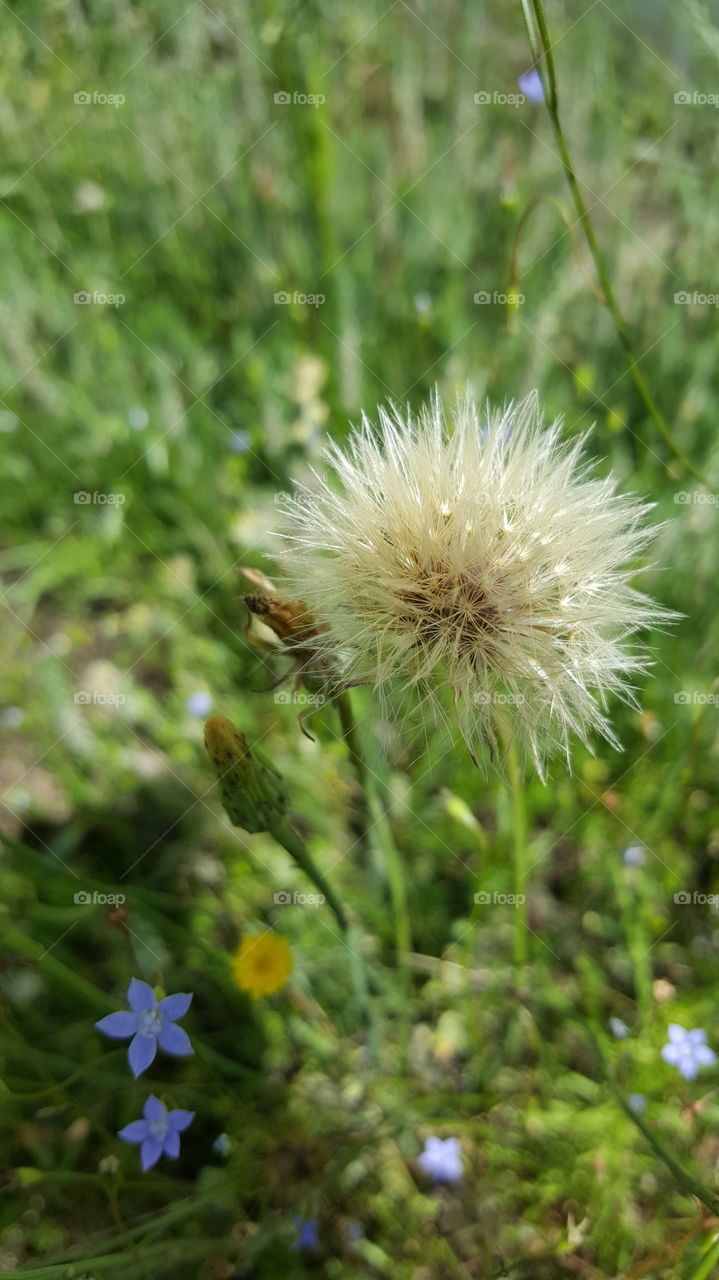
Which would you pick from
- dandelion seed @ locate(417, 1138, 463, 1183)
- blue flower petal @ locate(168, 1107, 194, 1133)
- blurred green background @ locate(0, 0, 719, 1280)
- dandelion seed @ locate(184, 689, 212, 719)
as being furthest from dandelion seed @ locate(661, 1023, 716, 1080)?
dandelion seed @ locate(184, 689, 212, 719)

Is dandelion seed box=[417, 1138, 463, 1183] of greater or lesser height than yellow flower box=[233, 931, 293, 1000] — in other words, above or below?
below

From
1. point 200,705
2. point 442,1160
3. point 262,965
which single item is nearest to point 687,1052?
point 442,1160

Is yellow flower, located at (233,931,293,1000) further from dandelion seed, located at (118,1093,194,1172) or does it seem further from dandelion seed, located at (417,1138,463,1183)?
dandelion seed, located at (417,1138,463,1183)

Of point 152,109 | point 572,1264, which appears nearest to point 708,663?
point 572,1264

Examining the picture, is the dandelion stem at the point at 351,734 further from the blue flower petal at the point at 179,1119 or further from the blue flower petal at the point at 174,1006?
the blue flower petal at the point at 179,1119

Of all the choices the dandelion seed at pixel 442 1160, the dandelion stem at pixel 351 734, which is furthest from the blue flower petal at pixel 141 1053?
the dandelion seed at pixel 442 1160

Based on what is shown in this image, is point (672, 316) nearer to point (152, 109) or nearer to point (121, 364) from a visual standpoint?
point (121, 364)
